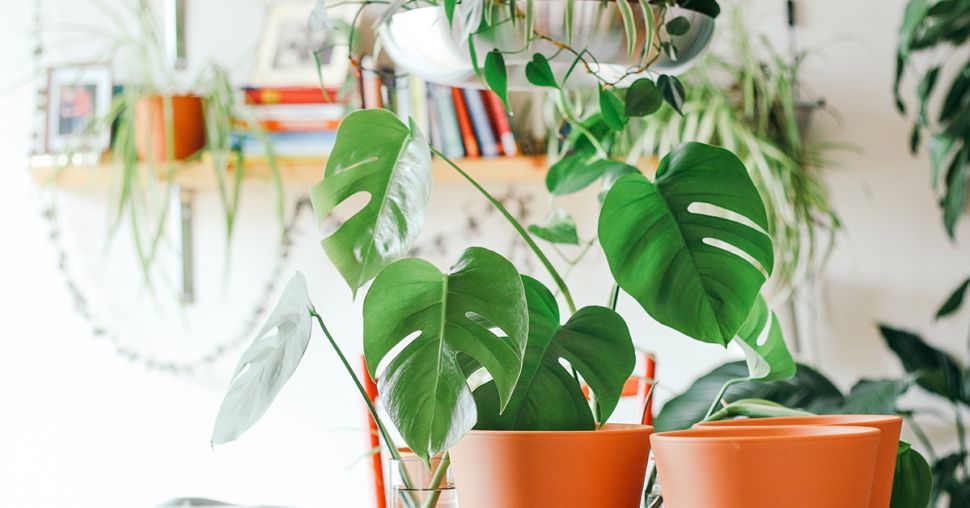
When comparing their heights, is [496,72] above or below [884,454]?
above

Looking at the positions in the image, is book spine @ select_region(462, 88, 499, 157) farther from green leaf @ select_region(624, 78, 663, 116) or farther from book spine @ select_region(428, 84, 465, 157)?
green leaf @ select_region(624, 78, 663, 116)

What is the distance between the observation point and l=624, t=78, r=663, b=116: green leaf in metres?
0.92

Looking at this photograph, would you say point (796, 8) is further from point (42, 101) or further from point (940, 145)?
point (42, 101)

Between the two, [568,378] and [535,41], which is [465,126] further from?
[568,378]

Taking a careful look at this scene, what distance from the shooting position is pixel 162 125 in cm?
235

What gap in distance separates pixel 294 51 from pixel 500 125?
59 cm

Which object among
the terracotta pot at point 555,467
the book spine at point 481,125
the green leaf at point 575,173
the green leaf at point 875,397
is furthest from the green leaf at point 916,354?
the terracotta pot at point 555,467

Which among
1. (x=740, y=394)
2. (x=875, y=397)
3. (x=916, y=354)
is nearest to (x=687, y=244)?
(x=740, y=394)

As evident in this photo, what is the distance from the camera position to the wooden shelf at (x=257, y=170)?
2361 millimetres

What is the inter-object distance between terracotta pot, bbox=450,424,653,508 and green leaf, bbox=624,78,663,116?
0.34 metres

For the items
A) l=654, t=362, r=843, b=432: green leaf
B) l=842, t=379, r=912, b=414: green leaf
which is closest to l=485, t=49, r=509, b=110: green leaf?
l=654, t=362, r=843, b=432: green leaf

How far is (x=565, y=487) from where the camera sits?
2.23 ft

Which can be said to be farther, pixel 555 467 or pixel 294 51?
pixel 294 51

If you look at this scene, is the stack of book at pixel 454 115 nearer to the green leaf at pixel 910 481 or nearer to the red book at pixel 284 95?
the red book at pixel 284 95
